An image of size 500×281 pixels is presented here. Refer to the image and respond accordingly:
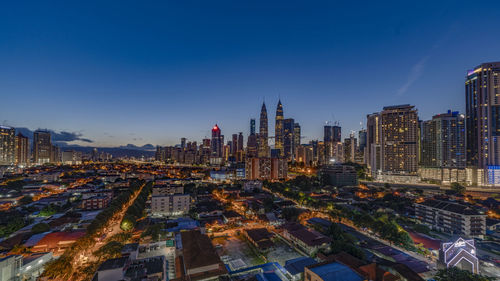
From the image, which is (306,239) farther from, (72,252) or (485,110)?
(485,110)

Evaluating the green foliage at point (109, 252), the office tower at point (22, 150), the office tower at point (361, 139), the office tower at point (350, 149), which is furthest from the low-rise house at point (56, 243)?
the office tower at point (361, 139)

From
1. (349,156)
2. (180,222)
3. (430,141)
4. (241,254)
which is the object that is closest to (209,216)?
(180,222)

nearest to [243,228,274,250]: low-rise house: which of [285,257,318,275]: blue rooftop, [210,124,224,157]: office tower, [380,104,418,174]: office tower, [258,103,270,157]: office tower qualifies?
[285,257,318,275]: blue rooftop

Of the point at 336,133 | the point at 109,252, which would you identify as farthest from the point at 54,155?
the point at 336,133

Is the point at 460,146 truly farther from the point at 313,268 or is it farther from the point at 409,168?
the point at 313,268

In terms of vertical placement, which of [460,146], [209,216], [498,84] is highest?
[498,84]

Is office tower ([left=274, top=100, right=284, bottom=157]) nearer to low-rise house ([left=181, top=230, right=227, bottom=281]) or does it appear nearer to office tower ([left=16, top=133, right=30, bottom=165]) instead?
office tower ([left=16, top=133, right=30, bottom=165])
